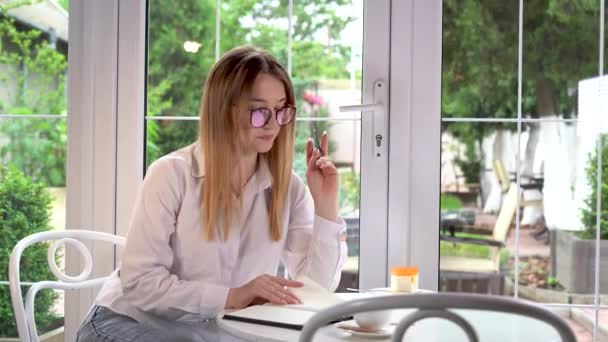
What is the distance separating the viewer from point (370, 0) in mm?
2838

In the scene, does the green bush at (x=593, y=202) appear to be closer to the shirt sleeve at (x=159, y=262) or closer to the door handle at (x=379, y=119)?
the door handle at (x=379, y=119)

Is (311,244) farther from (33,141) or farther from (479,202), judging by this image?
(33,141)

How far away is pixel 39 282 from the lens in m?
2.55

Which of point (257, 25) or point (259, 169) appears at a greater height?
point (257, 25)

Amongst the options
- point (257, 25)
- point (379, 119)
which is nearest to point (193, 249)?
point (379, 119)

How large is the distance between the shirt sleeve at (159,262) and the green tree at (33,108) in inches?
37.6

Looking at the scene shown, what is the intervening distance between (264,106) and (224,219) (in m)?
0.31

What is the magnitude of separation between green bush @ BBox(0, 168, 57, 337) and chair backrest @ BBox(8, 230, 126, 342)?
0.59 feet

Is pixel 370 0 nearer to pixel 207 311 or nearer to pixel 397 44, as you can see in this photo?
pixel 397 44

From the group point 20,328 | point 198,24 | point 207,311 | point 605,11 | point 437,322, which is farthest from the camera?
→ point 198,24

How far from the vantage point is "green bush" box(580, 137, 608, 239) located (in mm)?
2775

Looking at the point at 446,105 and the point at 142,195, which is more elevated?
the point at 446,105

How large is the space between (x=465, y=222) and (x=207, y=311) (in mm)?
1103

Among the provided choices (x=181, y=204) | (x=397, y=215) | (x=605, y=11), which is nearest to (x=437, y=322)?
(x=181, y=204)
